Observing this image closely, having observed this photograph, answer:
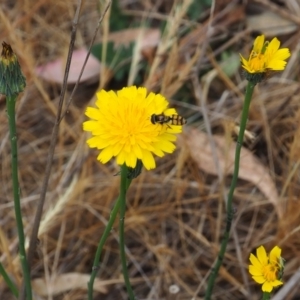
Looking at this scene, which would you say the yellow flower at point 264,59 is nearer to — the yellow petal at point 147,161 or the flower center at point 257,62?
the flower center at point 257,62

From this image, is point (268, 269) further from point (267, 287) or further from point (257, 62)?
point (257, 62)

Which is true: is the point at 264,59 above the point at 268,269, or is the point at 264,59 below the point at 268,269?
above

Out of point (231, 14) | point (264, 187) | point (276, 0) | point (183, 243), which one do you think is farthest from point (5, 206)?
point (276, 0)

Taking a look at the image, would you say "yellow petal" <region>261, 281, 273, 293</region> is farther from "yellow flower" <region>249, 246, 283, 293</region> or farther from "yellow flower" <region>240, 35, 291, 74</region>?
"yellow flower" <region>240, 35, 291, 74</region>

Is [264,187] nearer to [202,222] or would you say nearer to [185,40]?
[202,222]

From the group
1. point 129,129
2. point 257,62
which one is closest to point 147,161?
point 129,129

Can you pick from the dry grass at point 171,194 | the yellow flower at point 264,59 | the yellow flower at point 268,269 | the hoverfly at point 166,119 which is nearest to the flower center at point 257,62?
the yellow flower at point 264,59

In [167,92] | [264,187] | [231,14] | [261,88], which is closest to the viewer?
[264,187]
